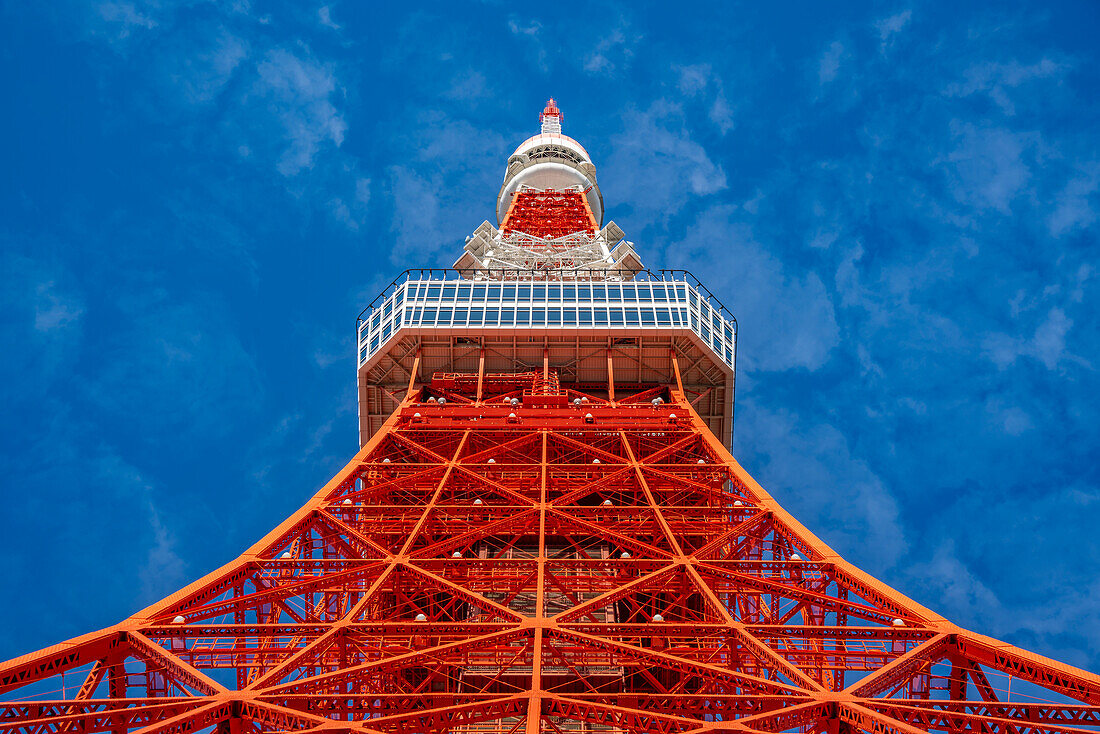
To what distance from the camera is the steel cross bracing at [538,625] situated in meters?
17.3

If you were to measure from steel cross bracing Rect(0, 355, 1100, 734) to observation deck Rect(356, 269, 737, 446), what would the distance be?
5430mm

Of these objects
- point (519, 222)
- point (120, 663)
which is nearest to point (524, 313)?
→ point (120, 663)

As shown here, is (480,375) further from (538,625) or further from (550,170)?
(550,170)

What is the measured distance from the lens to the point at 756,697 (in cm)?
1711

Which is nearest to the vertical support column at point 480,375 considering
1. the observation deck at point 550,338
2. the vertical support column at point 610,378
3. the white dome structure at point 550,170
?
the observation deck at point 550,338

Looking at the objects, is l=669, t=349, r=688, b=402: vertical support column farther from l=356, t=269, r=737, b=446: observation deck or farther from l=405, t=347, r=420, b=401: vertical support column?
l=405, t=347, r=420, b=401: vertical support column

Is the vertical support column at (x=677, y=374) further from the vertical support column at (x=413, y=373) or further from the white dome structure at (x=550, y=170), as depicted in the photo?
the white dome structure at (x=550, y=170)

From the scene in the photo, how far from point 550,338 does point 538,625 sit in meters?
26.8

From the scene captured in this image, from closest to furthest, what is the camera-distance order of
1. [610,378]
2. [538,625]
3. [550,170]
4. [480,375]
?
[538,625] → [610,378] → [480,375] → [550,170]

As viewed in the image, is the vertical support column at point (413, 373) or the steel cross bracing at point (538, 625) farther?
the vertical support column at point (413, 373)

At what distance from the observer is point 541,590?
926 inches

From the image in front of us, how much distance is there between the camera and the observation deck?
151 ft

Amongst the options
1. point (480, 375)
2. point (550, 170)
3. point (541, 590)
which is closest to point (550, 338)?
point (480, 375)

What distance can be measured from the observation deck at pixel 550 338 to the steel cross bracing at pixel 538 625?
17.8ft
